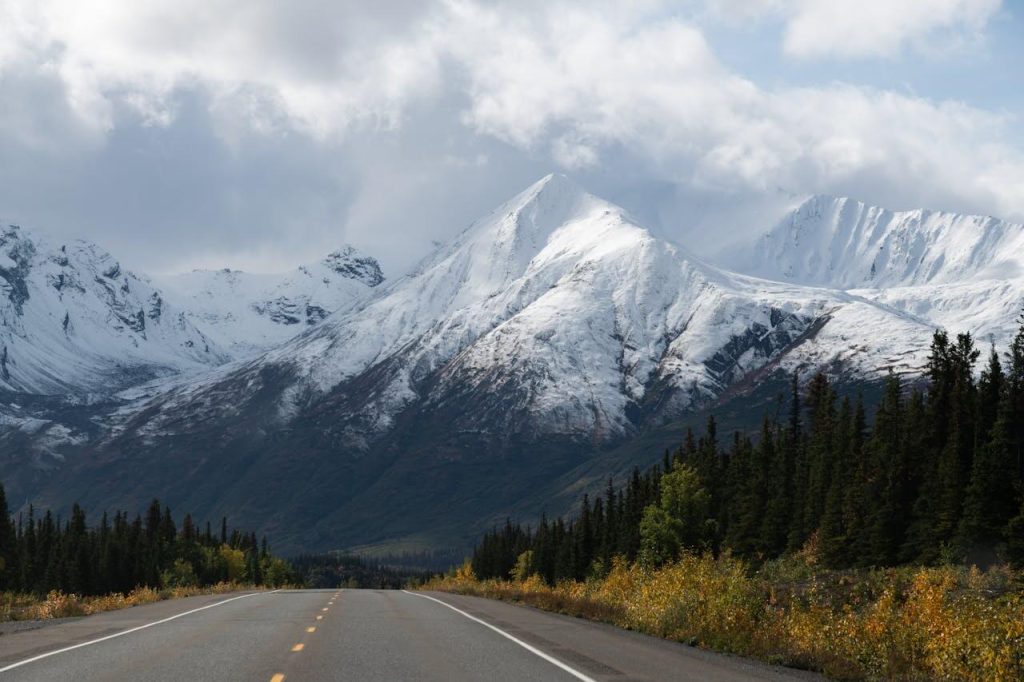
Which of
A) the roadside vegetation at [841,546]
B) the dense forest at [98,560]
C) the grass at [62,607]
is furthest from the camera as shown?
the dense forest at [98,560]

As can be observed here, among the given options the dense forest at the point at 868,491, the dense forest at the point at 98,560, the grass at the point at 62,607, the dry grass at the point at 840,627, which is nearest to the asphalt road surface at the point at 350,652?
the dry grass at the point at 840,627

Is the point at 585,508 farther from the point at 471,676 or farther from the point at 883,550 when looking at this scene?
the point at 471,676

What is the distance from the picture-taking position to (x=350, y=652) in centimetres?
2380

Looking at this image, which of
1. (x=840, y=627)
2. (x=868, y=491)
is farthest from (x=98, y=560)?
(x=840, y=627)

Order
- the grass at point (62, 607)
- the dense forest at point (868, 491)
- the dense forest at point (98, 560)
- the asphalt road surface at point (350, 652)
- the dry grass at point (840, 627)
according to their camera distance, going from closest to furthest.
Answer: the dry grass at point (840, 627) → the asphalt road surface at point (350, 652) → the grass at point (62, 607) → the dense forest at point (868, 491) → the dense forest at point (98, 560)

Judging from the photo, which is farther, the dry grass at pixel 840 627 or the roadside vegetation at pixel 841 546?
the roadside vegetation at pixel 841 546

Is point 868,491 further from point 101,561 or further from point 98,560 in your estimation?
point 98,560

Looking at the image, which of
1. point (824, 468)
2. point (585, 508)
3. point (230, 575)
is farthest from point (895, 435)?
point (230, 575)

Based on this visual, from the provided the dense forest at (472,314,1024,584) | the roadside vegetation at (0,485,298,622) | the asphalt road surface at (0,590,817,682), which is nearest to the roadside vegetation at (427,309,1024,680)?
the dense forest at (472,314,1024,584)

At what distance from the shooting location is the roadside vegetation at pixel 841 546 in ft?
76.1

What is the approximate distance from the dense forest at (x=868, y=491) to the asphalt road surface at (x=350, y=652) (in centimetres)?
4085

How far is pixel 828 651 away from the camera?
78.6 feet

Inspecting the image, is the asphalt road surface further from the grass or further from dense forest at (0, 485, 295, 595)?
dense forest at (0, 485, 295, 595)

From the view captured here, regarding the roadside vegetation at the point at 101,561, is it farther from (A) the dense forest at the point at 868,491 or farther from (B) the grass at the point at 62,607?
(B) the grass at the point at 62,607
